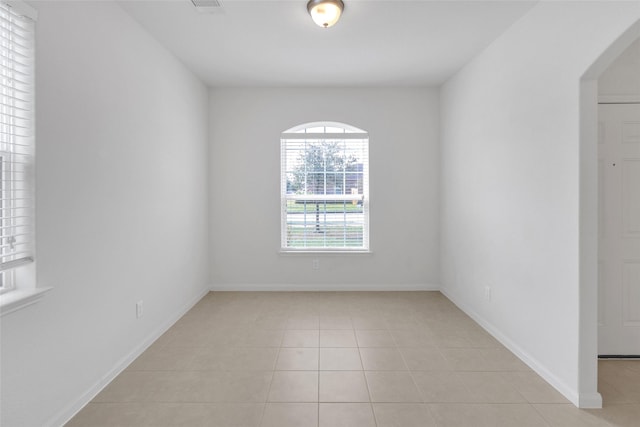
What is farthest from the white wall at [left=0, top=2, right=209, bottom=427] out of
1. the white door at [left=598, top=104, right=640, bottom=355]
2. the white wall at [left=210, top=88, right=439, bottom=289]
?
the white door at [left=598, top=104, right=640, bottom=355]

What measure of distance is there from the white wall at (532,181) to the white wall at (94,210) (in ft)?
10.1

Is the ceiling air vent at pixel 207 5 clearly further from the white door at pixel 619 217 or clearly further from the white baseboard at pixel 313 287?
the white baseboard at pixel 313 287

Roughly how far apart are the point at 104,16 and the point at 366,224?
3451 mm

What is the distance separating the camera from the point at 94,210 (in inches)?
86.7

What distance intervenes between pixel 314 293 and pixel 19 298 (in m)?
3.18

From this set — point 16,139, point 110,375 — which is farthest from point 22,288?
point 110,375

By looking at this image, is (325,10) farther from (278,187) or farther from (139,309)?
(139,309)

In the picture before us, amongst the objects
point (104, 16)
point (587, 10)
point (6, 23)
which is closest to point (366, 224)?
point (587, 10)

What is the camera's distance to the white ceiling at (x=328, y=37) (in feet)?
8.30

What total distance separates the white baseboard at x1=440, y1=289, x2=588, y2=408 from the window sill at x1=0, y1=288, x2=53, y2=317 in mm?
3138

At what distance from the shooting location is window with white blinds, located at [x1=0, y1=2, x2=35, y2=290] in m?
1.63

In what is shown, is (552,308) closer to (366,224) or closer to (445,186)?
(445,186)

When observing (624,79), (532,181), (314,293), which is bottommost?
(314,293)

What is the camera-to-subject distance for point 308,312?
146 inches
